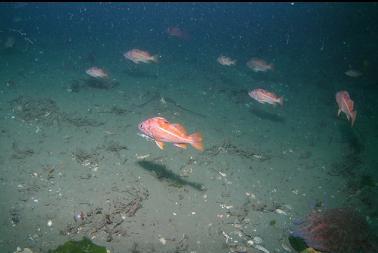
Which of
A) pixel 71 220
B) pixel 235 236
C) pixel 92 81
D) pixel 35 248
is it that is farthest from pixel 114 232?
pixel 92 81

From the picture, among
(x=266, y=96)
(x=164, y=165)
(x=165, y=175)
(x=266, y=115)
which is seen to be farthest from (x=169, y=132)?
(x=266, y=115)

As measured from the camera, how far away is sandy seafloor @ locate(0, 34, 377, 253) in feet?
21.4

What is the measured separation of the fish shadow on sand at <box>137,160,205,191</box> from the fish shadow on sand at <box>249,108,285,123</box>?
272 inches

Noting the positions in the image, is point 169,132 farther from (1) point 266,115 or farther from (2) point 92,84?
(2) point 92,84

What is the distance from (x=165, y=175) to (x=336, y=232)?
14.2ft

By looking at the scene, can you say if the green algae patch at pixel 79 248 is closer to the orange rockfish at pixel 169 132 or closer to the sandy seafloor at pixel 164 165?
the sandy seafloor at pixel 164 165

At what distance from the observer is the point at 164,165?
8.70 metres

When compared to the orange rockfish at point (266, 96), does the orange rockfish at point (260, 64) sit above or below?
below

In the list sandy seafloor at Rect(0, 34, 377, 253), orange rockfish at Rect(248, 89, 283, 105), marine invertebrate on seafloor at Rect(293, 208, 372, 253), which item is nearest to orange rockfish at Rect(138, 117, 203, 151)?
sandy seafloor at Rect(0, 34, 377, 253)

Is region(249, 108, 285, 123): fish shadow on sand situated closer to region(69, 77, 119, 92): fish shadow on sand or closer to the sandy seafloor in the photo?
the sandy seafloor

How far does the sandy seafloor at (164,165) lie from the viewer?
6535 mm

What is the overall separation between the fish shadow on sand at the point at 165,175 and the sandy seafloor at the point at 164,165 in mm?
31

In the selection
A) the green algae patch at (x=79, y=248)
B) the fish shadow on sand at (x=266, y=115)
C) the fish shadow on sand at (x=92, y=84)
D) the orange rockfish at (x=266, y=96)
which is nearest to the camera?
the green algae patch at (x=79, y=248)

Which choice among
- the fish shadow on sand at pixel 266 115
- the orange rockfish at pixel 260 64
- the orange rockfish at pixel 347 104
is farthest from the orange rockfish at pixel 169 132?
the orange rockfish at pixel 260 64
